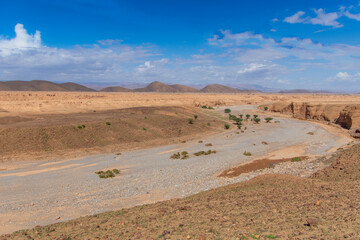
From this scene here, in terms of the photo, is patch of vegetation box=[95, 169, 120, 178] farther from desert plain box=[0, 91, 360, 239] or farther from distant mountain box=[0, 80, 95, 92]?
distant mountain box=[0, 80, 95, 92]

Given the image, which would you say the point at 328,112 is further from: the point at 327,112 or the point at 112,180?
the point at 112,180

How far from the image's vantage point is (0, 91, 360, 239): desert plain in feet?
26.5

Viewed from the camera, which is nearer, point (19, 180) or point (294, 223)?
point (294, 223)

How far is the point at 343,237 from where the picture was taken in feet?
22.1

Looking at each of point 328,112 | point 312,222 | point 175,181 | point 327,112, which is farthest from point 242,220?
point 327,112

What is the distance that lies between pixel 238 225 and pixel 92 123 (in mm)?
30069

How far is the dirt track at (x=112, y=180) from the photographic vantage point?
13766mm

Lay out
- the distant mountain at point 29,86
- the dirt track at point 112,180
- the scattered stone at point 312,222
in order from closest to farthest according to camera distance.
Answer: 1. the scattered stone at point 312,222
2. the dirt track at point 112,180
3. the distant mountain at point 29,86

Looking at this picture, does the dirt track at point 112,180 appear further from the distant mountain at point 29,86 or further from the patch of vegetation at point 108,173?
the distant mountain at point 29,86

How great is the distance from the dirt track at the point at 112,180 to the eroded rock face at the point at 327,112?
17.4 meters

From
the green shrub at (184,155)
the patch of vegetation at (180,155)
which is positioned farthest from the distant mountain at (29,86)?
the green shrub at (184,155)

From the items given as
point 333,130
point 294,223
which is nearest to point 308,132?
point 333,130

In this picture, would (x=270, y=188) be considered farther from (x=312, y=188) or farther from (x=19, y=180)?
(x=19, y=180)

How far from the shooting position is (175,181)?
18.8m
